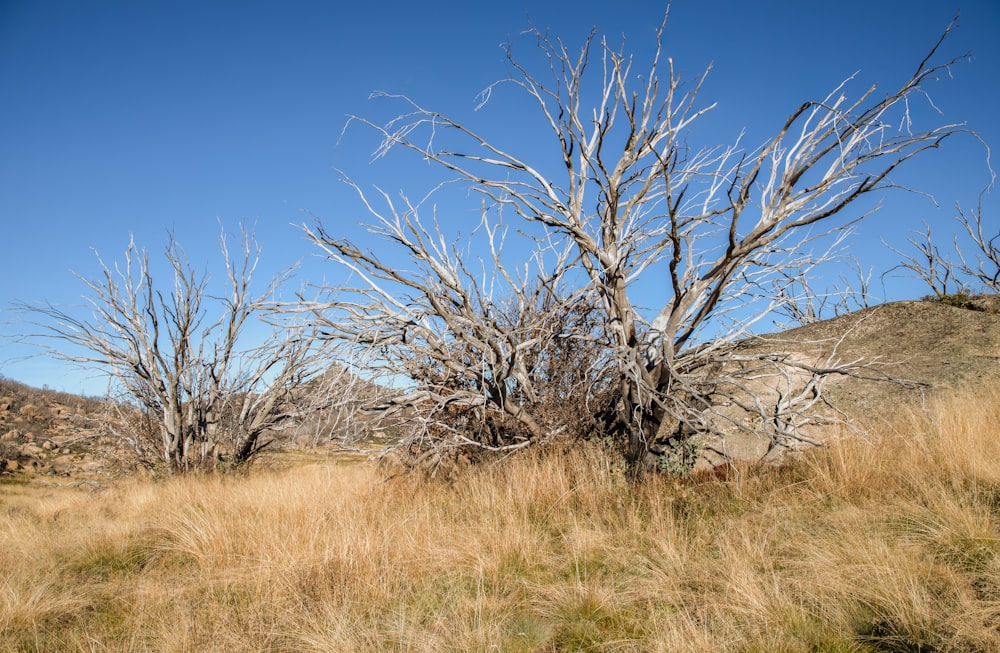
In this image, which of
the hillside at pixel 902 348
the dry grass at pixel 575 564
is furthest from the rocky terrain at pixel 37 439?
the hillside at pixel 902 348

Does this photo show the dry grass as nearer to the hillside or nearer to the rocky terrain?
the hillside

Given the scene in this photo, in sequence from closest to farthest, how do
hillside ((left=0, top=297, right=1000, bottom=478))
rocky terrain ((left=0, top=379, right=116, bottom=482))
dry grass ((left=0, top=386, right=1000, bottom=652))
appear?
1. dry grass ((left=0, top=386, right=1000, bottom=652))
2. hillside ((left=0, top=297, right=1000, bottom=478))
3. rocky terrain ((left=0, top=379, right=116, bottom=482))

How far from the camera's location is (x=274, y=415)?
978 centimetres

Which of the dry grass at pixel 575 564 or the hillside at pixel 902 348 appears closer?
the dry grass at pixel 575 564

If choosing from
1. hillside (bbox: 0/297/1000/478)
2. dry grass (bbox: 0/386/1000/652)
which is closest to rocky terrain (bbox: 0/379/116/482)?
dry grass (bbox: 0/386/1000/652)

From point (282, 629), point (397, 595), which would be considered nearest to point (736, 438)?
point (397, 595)

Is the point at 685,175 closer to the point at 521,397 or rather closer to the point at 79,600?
the point at 521,397

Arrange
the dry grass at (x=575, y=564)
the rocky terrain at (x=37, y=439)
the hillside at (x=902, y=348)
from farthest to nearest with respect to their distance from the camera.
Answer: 1. the rocky terrain at (x=37, y=439)
2. the hillside at (x=902, y=348)
3. the dry grass at (x=575, y=564)

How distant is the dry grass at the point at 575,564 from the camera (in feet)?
7.95

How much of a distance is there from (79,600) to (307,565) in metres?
1.53

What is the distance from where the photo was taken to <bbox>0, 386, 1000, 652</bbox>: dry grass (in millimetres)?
2424

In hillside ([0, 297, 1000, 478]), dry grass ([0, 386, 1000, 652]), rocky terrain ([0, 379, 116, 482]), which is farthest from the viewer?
rocky terrain ([0, 379, 116, 482])

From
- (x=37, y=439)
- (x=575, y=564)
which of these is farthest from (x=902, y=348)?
(x=37, y=439)

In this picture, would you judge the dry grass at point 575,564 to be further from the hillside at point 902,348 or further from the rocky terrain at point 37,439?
the rocky terrain at point 37,439
